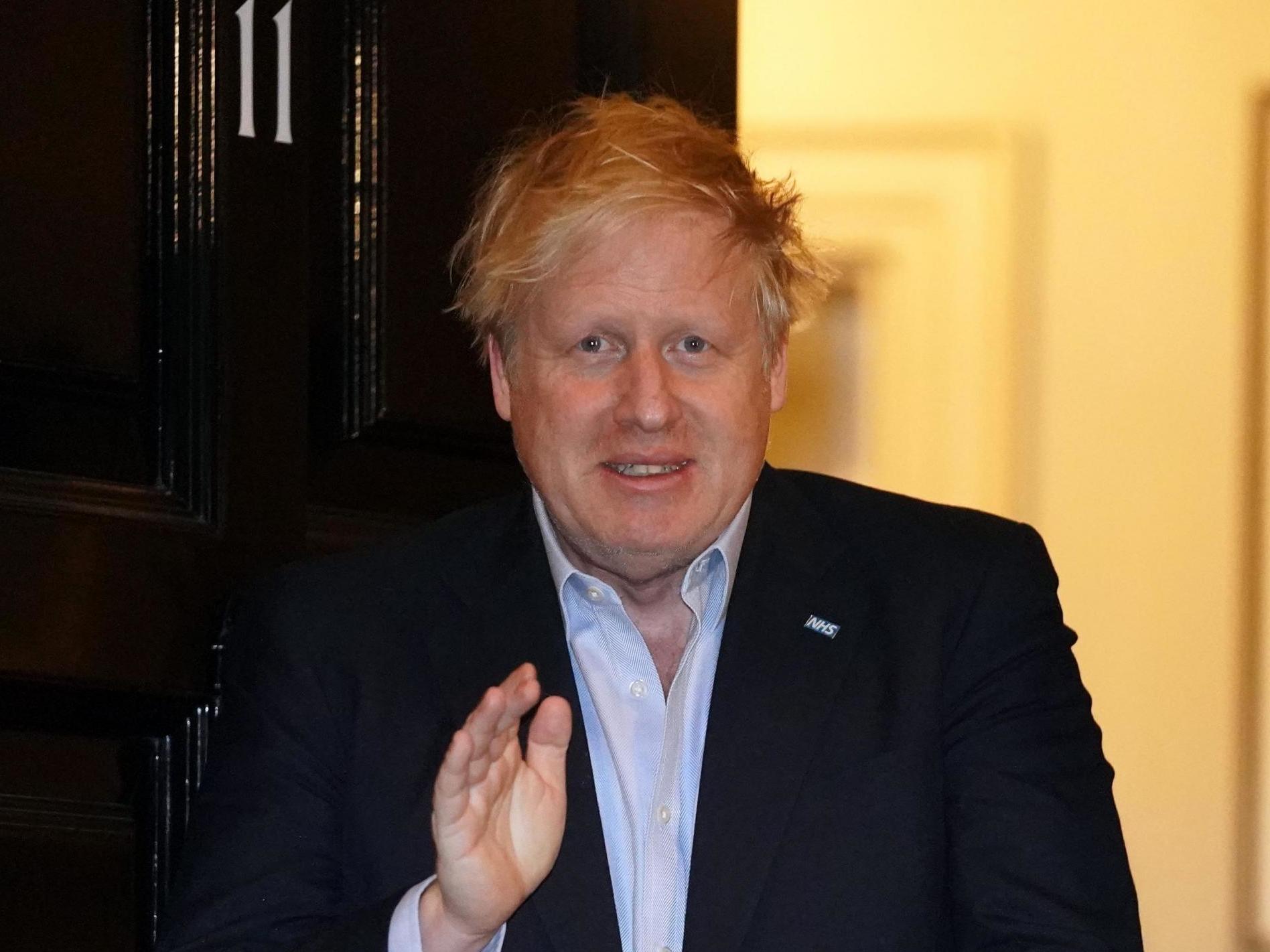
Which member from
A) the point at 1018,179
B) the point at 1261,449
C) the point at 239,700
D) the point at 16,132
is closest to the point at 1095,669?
the point at 1261,449

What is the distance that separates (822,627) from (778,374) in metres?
0.27

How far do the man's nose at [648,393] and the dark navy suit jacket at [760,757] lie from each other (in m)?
0.19

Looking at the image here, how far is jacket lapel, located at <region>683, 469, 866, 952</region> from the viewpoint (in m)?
1.50

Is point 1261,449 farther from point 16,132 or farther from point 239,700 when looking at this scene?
point 16,132

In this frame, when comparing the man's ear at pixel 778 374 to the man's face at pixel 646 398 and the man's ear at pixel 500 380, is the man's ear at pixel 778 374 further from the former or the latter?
the man's ear at pixel 500 380

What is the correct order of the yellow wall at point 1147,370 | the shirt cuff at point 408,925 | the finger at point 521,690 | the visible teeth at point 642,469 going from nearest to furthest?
the finger at point 521,690
the shirt cuff at point 408,925
the visible teeth at point 642,469
the yellow wall at point 1147,370

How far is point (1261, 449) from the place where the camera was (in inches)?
134

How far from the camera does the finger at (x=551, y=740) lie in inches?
51.5

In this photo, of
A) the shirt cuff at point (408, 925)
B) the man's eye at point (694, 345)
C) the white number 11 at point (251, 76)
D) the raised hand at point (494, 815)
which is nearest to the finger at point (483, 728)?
the raised hand at point (494, 815)

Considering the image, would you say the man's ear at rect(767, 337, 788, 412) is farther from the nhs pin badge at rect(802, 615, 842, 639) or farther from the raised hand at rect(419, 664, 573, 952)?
the raised hand at rect(419, 664, 573, 952)

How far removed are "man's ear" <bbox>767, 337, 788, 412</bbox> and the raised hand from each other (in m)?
0.51

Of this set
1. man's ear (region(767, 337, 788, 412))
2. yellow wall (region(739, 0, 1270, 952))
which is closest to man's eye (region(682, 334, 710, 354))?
man's ear (region(767, 337, 788, 412))

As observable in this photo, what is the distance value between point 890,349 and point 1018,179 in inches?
17.0

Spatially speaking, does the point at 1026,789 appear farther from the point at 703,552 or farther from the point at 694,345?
the point at 694,345
